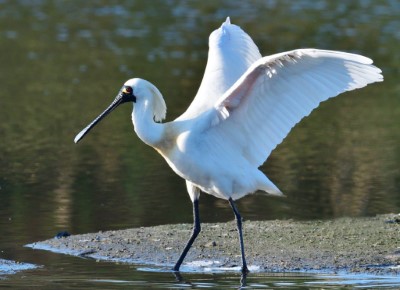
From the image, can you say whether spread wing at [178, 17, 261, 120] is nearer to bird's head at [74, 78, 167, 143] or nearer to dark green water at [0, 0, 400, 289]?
bird's head at [74, 78, 167, 143]

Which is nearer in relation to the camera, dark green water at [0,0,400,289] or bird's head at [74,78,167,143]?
bird's head at [74,78,167,143]

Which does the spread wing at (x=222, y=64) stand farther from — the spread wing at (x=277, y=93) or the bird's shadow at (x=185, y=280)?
the bird's shadow at (x=185, y=280)

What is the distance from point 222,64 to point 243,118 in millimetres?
1311

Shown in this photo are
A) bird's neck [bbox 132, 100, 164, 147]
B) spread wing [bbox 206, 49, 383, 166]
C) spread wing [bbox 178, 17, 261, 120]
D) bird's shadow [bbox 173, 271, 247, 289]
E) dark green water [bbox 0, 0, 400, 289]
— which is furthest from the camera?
dark green water [bbox 0, 0, 400, 289]

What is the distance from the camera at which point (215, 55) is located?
11.2m

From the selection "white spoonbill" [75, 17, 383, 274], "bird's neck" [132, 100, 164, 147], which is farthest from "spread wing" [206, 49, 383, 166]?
"bird's neck" [132, 100, 164, 147]

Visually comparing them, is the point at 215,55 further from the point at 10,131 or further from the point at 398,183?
the point at 10,131

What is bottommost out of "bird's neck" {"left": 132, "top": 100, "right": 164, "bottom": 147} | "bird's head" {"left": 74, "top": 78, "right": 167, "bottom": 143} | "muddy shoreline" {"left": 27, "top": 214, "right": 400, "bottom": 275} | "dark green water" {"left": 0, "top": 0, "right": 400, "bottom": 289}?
"dark green water" {"left": 0, "top": 0, "right": 400, "bottom": 289}

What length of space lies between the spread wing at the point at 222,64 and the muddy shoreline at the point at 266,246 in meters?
1.30

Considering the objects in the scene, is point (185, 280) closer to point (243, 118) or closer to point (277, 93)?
point (243, 118)

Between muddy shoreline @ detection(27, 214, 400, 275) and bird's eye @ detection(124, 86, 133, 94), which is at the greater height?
bird's eye @ detection(124, 86, 133, 94)

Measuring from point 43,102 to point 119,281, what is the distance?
36.3ft

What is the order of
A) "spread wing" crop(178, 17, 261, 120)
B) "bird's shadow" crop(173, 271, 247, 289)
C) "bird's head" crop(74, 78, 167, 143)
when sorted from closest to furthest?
"bird's shadow" crop(173, 271, 247, 289), "bird's head" crop(74, 78, 167, 143), "spread wing" crop(178, 17, 261, 120)

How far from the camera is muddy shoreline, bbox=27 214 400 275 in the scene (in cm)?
988
